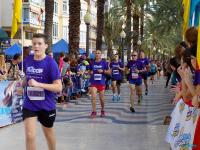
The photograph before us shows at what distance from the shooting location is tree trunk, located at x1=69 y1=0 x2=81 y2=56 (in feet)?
70.3

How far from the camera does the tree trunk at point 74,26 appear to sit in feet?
70.3

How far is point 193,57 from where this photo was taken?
5.16m

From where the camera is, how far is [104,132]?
9.67 meters

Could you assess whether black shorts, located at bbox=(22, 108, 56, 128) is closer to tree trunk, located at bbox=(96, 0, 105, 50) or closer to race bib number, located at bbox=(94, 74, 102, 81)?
race bib number, located at bbox=(94, 74, 102, 81)

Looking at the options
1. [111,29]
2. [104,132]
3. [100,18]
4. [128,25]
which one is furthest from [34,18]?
[104,132]

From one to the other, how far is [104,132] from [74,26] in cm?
1253

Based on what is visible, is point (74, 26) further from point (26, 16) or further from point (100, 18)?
point (26, 16)

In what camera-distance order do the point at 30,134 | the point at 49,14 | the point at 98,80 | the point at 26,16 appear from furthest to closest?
the point at 26,16, the point at 49,14, the point at 98,80, the point at 30,134

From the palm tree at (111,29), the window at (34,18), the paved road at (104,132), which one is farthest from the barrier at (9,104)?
the window at (34,18)

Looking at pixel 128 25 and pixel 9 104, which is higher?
pixel 128 25

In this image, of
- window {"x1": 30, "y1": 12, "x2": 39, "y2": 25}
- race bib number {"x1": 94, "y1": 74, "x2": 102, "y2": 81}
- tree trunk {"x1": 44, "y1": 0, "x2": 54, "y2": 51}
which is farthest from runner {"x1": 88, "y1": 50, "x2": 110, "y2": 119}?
window {"x1": 30, "y1": 12, "x2": 39, "y2": 25}

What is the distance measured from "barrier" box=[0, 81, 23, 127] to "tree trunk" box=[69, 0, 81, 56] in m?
10.6

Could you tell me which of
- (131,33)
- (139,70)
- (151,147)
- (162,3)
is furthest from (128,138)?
(131,33)

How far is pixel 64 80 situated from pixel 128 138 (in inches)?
316
